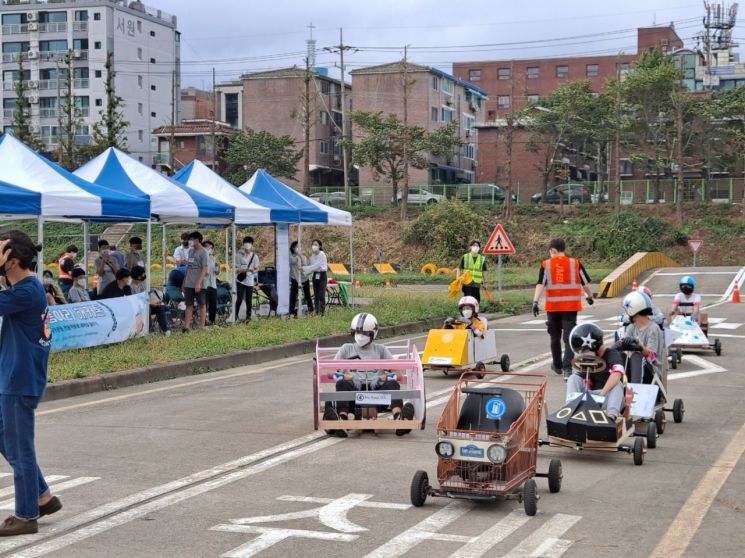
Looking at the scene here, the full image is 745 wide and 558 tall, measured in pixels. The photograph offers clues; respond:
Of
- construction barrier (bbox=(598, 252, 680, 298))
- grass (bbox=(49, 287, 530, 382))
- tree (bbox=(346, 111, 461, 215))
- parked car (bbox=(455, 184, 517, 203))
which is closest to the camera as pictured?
grass (bbox=(49, 287, 530, 382))

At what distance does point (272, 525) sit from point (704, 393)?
8.78 meters

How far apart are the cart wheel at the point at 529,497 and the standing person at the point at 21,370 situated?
3.23 metres

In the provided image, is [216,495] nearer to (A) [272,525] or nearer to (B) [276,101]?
(A) [272,525]

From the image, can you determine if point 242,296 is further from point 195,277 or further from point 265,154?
point 265,154

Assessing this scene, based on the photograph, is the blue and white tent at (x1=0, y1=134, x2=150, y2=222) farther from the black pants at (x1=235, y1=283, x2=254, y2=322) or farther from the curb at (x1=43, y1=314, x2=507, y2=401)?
the black pants at (x1=235, y1=283, x2=254, y2=322)

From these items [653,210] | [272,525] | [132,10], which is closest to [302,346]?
[272,525]

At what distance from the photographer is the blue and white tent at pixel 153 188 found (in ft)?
68.0

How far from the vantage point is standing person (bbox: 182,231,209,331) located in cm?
2139

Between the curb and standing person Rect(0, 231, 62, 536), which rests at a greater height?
standing person Rect(0, 231, 62, 536)

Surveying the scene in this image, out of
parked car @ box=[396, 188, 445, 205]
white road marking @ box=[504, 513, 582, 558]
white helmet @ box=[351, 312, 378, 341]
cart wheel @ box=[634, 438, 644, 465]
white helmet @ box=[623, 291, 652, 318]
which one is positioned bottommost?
white road marking @ box=[504, 513, 582, 558]

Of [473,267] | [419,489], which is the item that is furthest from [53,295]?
[419,489]

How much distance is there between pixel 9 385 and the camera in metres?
6.83

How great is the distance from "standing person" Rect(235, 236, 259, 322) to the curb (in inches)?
132

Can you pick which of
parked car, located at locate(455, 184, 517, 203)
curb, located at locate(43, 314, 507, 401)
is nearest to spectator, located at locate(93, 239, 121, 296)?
curb, located at locate(43, 314, 507, 401)
